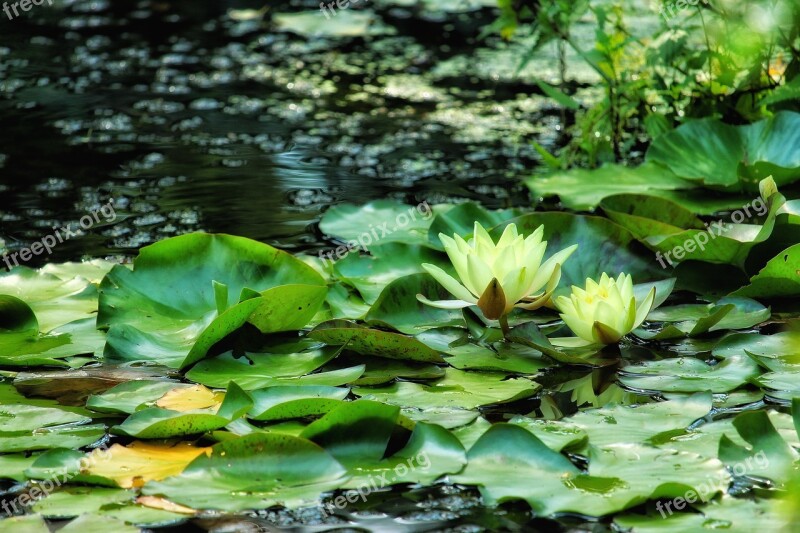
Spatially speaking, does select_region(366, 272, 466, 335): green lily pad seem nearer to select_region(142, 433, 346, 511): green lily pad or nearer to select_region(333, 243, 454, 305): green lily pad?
select_region(333, 243, 454, 305): green lily pad

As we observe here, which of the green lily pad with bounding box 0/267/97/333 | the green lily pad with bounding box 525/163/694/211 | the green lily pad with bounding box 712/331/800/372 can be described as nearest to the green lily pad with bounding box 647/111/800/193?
the green lily pad with bounding box 525/163/694/211

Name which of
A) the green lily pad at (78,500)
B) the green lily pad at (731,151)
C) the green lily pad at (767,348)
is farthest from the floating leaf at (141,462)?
the green lily pad at (731,151)

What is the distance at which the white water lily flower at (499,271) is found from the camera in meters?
1.66

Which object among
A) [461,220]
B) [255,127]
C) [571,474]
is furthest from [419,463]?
[255,127]

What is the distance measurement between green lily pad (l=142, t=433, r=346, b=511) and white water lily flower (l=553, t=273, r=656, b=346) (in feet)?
1.85

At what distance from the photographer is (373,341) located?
5.54 feet

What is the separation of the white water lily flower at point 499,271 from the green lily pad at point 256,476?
0.47 metres

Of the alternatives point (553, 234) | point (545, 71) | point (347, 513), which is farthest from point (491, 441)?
point (545, 71)

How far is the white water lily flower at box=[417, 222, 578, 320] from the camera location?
1661 millimetres

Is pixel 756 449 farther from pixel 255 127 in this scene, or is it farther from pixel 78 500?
pixel 255 127

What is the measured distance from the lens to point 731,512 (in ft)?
3.93

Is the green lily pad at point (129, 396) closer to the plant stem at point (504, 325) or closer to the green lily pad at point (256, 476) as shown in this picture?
the green lily pad at point (256, 476)

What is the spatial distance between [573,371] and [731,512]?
517 mm

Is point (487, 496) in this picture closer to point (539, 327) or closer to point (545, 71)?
point (539, 327)
